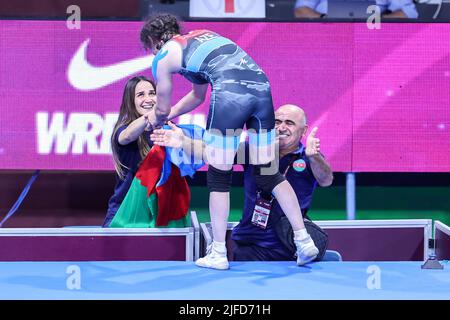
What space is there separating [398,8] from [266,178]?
106 inches

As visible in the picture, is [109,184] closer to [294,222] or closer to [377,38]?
[377,38]

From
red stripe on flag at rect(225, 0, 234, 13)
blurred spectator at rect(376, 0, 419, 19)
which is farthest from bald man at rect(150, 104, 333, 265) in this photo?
blurred spectator at rect(376, 0, 419, 19)

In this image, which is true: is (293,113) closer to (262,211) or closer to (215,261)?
(262,211)

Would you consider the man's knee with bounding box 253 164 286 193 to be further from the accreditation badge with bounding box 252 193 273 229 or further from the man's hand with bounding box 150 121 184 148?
the man's hand with bounding box 150 121 184 148

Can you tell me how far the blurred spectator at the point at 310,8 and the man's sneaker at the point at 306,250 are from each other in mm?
2460

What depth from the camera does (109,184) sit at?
19.3 feet

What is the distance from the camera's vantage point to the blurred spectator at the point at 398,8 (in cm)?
576

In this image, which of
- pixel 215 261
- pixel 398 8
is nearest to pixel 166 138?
pixel 215 261

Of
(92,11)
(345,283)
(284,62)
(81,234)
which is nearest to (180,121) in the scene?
(284,62)

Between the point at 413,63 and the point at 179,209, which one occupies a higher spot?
the point at 413,63

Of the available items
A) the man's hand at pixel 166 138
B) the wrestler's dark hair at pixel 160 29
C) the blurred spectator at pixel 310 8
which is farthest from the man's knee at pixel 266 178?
the blurred spectator at pixel 310 8

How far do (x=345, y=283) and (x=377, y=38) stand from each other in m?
2.30

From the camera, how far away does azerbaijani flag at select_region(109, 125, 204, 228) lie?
4.00 metres

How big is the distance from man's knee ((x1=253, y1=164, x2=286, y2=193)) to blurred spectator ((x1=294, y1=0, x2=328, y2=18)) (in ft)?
7.60
